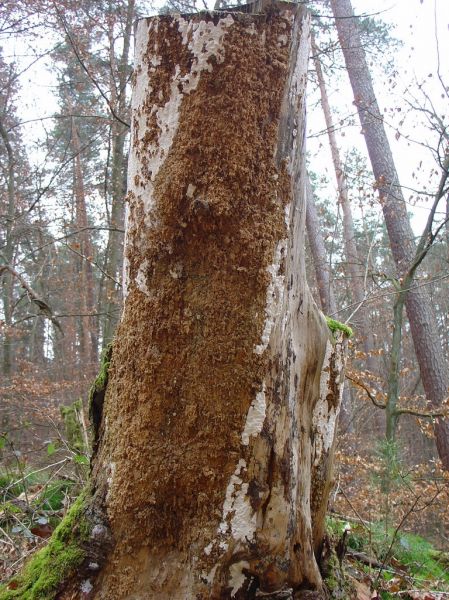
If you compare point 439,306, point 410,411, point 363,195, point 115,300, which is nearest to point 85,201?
point 115,300

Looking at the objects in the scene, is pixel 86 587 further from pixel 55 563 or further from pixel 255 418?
pixel 255 418

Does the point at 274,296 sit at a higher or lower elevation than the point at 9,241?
lower

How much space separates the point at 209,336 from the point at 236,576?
869mm

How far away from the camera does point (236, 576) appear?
177 centimetres

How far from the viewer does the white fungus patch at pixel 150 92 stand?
1.89 meters

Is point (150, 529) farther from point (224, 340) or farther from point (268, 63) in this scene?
point (268, 63)

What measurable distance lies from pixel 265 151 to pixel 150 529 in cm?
151

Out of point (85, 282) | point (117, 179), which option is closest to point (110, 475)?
point (117, 179)

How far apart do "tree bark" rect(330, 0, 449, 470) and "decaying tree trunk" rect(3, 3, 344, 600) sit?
6.47 meters

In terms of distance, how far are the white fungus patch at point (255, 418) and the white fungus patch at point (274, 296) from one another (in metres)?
0.18

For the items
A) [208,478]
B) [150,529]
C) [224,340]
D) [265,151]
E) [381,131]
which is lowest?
[150,529]

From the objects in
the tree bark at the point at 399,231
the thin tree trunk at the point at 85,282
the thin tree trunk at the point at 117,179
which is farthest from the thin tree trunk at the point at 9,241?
the tree bark at the point at 399,231

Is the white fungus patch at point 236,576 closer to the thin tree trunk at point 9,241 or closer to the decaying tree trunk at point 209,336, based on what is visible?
the decaying tree trunk at point 209,336

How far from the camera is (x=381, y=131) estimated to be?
30.9ft
